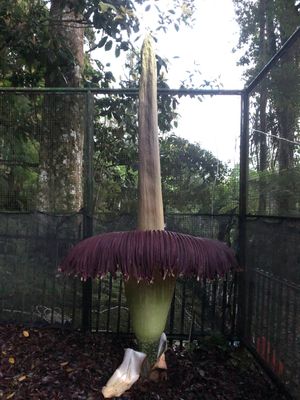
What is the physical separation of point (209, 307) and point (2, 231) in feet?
6.05

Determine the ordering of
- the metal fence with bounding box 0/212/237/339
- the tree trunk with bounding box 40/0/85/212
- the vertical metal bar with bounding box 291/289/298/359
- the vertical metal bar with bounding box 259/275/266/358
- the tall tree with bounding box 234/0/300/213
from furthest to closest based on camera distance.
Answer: the tree trunk with bounding box 40/0/85/212 < the metal fence with bounding box 0/212/237/339 < the vertical metal bar with bounding box 259/275/266/358 < the tall tree with bounding box 234/0/300/213 < the vertical metal bar with bounding box 291/289/298/359

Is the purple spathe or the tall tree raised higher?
the tall tree

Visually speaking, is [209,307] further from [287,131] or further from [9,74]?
[9,74]

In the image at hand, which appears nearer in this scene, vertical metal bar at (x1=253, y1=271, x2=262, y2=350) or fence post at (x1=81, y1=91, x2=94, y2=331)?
vertical metal bar at (x1=253, y1=271, x2=262, y2=350)

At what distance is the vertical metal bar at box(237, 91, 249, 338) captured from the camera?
373 centimetres

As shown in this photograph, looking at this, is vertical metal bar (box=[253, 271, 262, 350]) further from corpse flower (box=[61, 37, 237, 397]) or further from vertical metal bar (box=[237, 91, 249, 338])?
corpse flower (box=[61, 37, 237, 397])

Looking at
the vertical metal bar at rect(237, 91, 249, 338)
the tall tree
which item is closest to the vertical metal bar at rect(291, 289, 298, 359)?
the tall tree

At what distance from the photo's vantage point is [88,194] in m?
3.93

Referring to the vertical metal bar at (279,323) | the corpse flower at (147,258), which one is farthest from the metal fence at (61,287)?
the vertical metal bar at (279,323)

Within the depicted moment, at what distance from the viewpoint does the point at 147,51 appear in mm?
3018

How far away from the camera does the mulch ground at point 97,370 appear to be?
287 centimetres

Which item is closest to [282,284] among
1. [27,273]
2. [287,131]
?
[287,131]

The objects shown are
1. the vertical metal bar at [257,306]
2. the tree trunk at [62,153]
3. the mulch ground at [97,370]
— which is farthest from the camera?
the tree trunk at [62,153]

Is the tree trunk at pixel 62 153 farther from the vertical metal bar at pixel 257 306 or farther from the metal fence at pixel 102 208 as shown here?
the vertical metal bar at pixel 257 306
